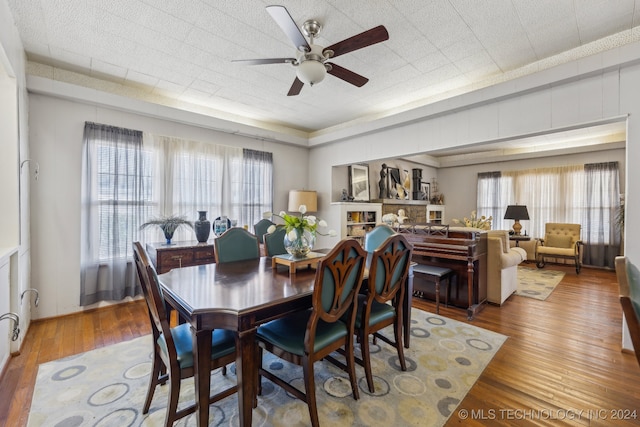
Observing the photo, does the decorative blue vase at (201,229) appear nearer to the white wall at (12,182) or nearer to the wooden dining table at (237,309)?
the white wall at (12,182)

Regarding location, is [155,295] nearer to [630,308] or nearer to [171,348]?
[171,348]

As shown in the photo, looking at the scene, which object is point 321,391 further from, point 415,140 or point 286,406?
point 415,140

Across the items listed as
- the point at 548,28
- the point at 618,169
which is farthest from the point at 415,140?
the point at 618,169

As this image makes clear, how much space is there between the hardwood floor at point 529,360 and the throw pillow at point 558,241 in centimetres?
249

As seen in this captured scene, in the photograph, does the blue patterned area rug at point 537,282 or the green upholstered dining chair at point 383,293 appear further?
the blue patterned area rug at point 537,282

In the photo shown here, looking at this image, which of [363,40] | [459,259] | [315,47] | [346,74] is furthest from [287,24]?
[459,259]

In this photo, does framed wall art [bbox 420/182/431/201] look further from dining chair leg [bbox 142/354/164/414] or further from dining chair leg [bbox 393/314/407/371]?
dining chair leg [bbox 142/354/164/414]

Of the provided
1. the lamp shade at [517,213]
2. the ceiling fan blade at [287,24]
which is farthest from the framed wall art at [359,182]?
the ceiling fan blade at [287,24]

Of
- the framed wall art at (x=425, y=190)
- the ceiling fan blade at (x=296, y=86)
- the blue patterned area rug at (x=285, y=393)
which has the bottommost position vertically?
the blue patterned area rug at (x=285, y=393)

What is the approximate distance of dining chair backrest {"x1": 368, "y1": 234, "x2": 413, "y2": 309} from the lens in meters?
1.94

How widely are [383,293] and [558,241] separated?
6.09 metres

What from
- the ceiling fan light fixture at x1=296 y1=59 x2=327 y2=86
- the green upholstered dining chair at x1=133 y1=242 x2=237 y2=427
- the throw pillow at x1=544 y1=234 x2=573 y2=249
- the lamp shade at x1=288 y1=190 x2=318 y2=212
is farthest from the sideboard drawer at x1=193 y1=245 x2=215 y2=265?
the throw pillow at x1=544 y1=234 x2=573 y2=249

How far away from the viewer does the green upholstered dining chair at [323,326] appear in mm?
1565

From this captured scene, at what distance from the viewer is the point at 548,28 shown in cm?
233
